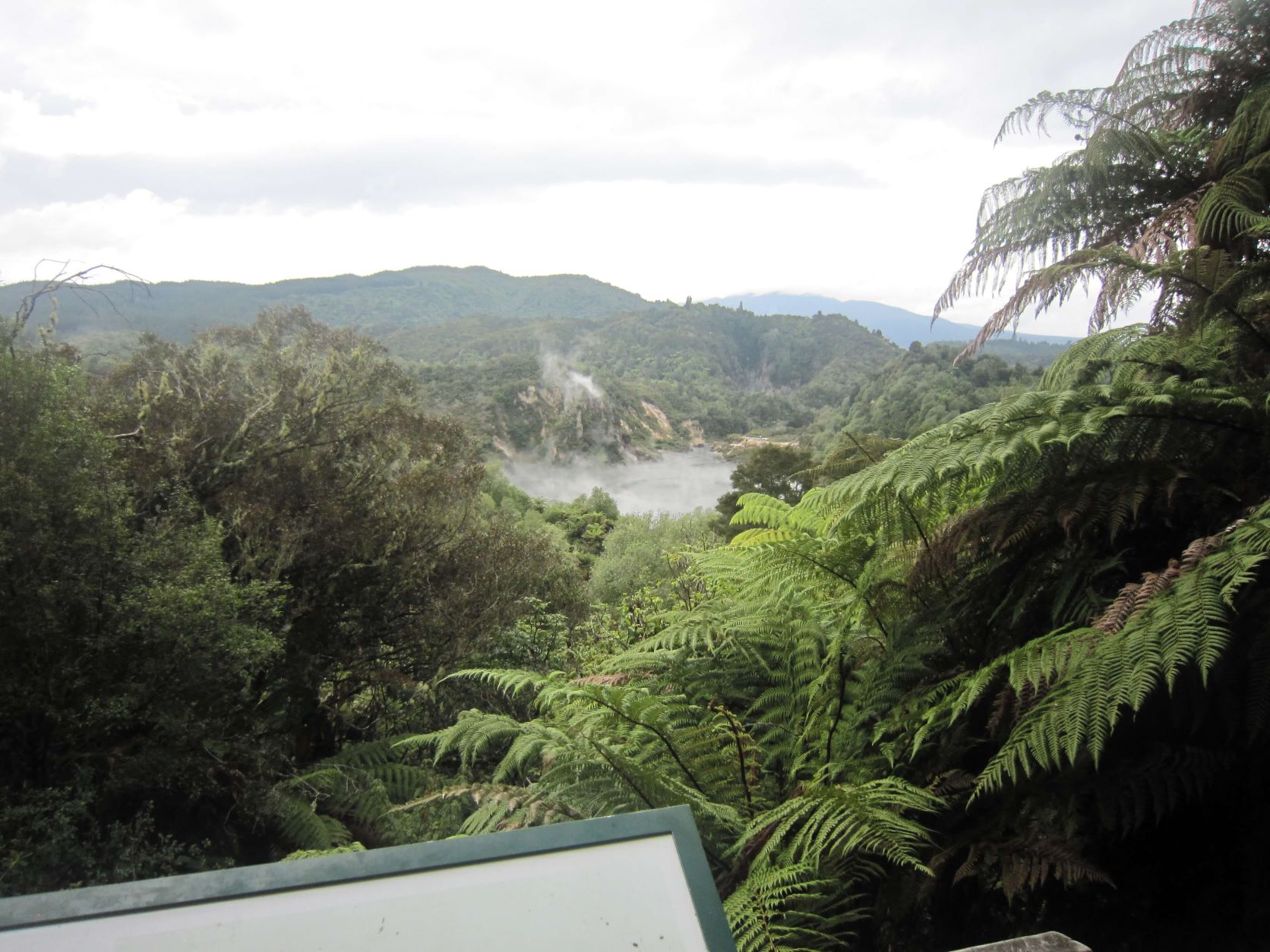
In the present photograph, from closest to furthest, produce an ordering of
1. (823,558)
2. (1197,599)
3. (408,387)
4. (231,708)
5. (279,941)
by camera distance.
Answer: (279,941), (1197,599), (823,558), (231,708), (408,387)

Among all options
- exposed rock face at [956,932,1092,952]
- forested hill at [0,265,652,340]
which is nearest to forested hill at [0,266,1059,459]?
forested hill at [0,265,652,340]

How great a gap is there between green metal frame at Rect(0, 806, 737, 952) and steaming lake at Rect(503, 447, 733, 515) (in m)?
44.2

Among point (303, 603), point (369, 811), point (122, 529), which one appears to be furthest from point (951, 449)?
point (303, 603)

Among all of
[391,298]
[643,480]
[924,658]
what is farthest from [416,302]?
[924,658]

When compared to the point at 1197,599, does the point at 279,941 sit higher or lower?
lower

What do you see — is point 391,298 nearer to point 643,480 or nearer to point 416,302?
point 416,302

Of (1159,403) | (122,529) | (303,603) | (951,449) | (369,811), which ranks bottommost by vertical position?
(369,811)

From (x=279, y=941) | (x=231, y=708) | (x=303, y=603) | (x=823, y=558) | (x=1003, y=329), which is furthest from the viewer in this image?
(x=303, y=603)

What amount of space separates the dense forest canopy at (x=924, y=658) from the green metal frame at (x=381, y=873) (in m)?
0.51

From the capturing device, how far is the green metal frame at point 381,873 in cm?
76

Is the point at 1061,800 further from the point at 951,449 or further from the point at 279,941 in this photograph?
the point at 279,941

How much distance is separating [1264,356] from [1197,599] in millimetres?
965

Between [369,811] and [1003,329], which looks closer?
[1003,329]

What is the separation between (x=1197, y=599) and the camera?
4.00 ft
